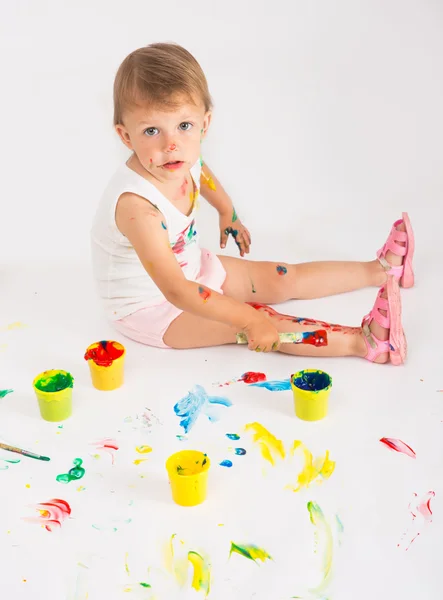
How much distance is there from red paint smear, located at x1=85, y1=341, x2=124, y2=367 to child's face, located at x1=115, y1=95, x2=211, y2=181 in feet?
1.50

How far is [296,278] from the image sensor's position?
2.70m

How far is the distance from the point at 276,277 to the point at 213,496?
929 mm

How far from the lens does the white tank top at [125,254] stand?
2387mm

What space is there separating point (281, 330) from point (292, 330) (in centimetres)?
3

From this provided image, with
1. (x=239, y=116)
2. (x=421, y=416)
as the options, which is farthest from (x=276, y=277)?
(x=239, y=116)

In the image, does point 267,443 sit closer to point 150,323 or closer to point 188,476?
point 188,476

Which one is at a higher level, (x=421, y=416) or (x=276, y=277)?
(x=276, y=277)

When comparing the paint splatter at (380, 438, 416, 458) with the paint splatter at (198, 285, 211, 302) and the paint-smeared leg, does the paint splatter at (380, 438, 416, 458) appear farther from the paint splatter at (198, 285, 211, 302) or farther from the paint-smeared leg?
the paint splatter at (198, 285, 211, 302)

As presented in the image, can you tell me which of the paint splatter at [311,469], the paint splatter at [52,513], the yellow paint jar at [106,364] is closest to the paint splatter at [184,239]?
the yellow paint jar at [106,364]

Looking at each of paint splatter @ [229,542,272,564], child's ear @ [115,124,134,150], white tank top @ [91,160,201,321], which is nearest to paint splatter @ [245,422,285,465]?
paint splatter @ [229,542,272,564]

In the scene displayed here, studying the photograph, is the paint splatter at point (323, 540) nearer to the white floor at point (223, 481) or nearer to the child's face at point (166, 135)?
the white floor at point (223, 481)

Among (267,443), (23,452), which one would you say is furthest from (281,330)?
(23,452)

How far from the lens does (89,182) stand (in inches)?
128

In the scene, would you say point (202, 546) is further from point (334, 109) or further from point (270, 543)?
point (334, 109)
